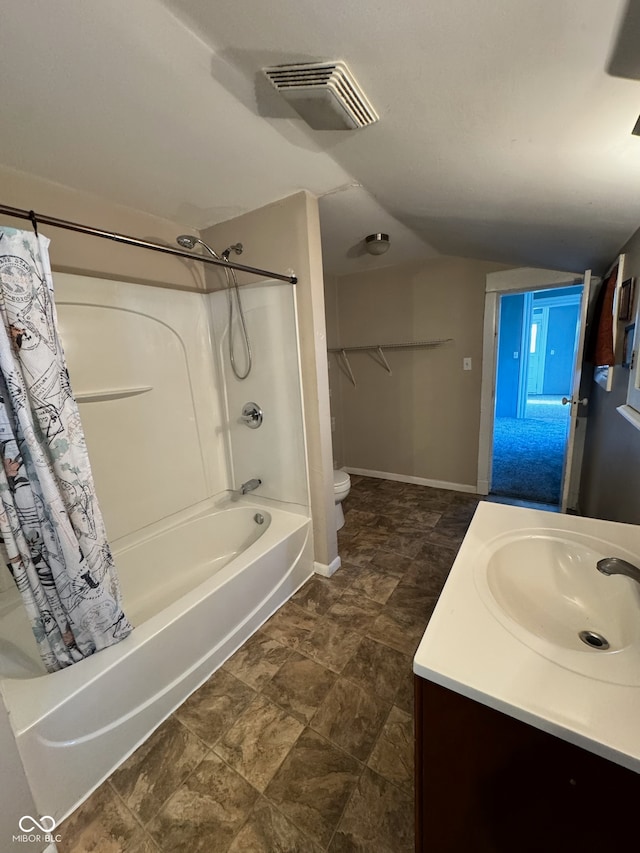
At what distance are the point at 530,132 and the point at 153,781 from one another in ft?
7.76

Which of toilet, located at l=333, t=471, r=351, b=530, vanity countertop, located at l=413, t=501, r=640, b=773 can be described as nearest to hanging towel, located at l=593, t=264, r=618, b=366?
vanity countertop, located at l=413, t=501, r=640, b=773

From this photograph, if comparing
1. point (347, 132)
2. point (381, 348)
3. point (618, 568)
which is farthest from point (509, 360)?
point (618, 568)

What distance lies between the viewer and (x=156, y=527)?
2.05 m

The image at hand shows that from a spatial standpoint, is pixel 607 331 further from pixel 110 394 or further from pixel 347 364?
pixel 110 394

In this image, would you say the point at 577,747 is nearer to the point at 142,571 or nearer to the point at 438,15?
the point at 438,15

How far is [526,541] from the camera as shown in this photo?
982 mm

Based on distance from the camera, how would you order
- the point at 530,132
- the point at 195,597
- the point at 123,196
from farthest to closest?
1. the point at 123,196
2. the point at 195,597
3. the point at 530,132

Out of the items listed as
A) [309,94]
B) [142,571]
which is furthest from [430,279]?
[142,571]

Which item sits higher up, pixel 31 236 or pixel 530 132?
pixel 530 132

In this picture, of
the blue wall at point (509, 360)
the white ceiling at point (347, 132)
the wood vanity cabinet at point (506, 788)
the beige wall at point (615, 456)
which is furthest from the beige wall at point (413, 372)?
the blue wall at point (509, 360)

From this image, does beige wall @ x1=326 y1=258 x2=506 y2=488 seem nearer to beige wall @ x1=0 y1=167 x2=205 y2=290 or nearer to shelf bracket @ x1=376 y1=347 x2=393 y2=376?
shelf bracket @ x1=376 y1=347 x2=393 y2=376

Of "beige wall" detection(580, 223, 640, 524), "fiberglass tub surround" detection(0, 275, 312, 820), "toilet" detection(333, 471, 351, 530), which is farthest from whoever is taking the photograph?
"toilet" detection(333, 471, 351, 530)

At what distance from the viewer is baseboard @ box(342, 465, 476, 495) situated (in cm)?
327

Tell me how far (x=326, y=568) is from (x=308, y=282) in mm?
1738
